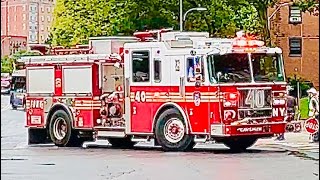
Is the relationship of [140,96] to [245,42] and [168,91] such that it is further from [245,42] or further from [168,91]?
[245,42]

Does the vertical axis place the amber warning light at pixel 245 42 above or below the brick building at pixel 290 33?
below

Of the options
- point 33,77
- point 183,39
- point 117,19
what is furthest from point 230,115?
point 117,19

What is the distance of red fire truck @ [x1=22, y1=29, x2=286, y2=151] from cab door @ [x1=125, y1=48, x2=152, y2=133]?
0.02m

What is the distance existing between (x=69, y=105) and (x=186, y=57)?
4021 millimetres

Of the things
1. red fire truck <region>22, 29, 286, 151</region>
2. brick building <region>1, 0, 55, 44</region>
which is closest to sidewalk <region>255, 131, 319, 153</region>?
red fire truck <region>22, 29, 286, 151</region>

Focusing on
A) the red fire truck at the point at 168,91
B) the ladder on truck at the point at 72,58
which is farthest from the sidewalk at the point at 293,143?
the ladder on truck at the point at 72,58

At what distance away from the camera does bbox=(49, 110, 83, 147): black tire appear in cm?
2284

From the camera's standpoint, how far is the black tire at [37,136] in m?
24.5

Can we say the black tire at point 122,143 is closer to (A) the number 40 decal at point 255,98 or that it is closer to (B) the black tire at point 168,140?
(B) the black tire at point 168,140

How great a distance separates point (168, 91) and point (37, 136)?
5.62 metres

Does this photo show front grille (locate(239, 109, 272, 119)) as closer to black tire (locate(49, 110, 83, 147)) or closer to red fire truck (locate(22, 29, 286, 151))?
red fire truck (locate(22, 29, 286, 151))

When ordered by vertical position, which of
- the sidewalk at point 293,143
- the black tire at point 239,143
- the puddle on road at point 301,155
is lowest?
the sidewalk at point 293,143

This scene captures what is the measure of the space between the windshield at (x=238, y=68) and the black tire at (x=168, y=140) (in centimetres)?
140

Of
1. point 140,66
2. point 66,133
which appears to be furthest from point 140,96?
point 66,133
